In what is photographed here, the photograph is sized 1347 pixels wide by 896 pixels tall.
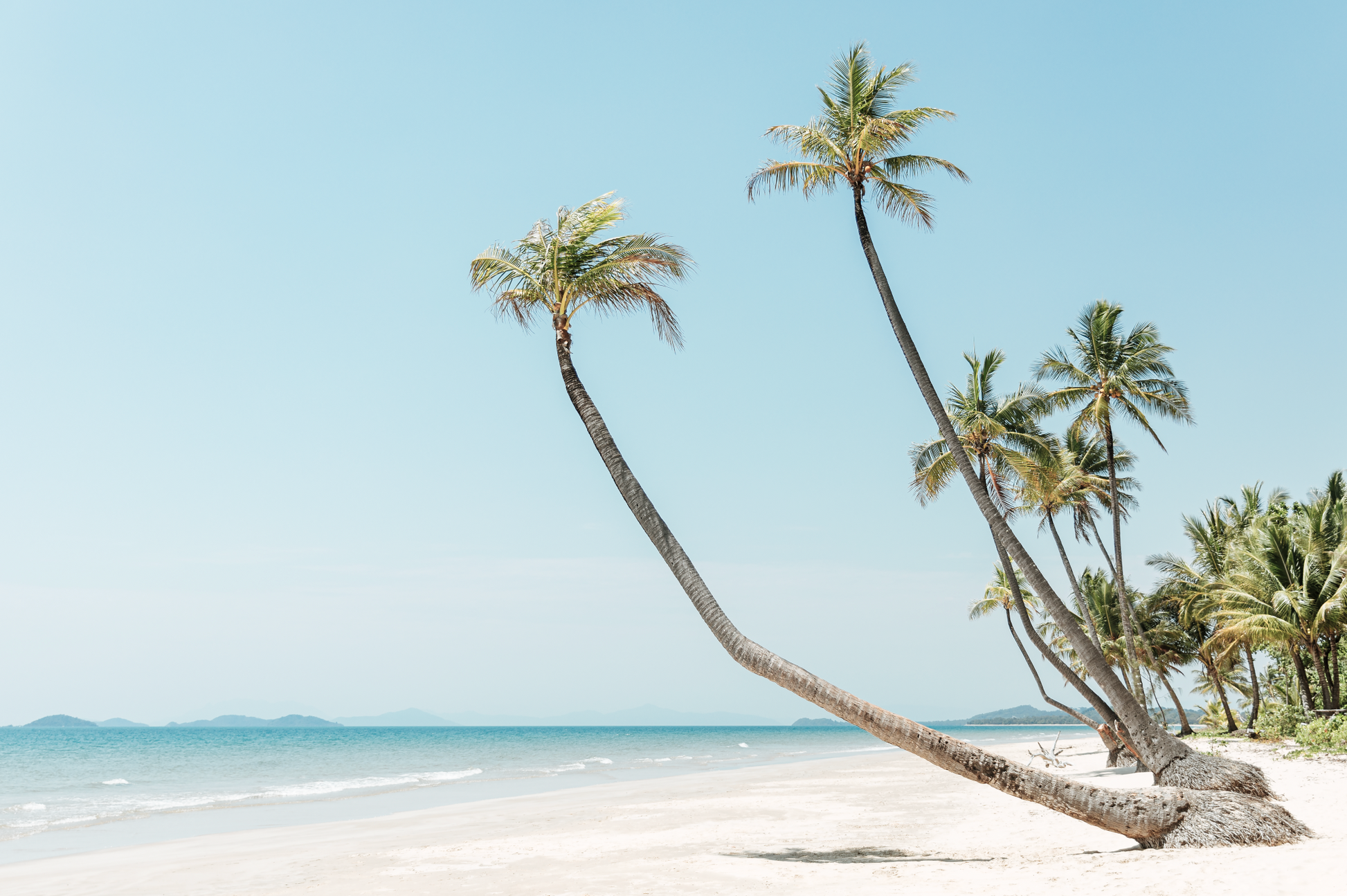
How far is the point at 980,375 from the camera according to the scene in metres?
19.0

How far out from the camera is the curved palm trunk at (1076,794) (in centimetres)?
836

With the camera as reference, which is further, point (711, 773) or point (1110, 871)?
point (711, 773)

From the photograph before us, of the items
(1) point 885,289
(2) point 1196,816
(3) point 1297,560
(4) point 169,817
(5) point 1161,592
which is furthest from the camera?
(5) point 1161,592

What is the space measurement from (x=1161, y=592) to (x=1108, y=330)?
17.0 metres

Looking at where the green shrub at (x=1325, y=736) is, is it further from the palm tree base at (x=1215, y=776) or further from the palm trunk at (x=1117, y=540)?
the palm tree base at (x=1215, y=776)

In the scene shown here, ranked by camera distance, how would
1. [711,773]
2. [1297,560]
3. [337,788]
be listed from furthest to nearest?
[711,773], [337,788], [1297,560]

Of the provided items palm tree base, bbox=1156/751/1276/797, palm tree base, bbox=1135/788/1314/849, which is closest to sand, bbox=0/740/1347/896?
palm tree base, bbox=1135/788/1314/849

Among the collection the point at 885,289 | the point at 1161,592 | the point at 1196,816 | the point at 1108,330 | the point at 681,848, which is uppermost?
the point at 1108,330

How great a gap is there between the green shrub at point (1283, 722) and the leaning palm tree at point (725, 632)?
19.0m

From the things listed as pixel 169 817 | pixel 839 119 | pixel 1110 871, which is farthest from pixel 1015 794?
pixel 169 817

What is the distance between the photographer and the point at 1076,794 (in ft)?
27.6

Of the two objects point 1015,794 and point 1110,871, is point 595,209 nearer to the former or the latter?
point 1015,794

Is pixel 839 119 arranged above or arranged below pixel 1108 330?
above

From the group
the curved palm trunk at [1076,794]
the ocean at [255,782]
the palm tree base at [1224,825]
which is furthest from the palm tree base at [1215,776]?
the ocean at [255,782]
